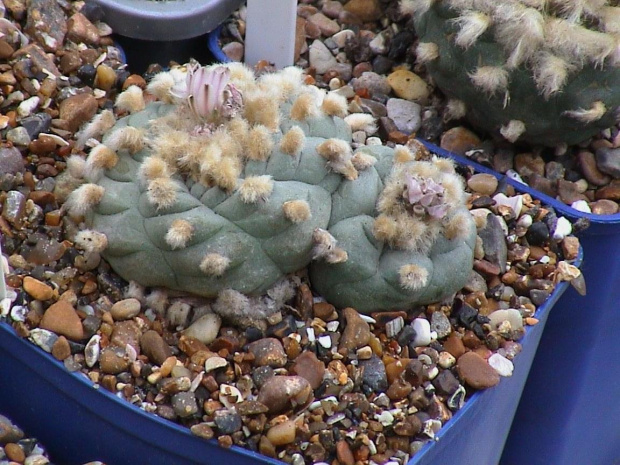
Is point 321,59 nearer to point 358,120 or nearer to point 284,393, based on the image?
point 358,120

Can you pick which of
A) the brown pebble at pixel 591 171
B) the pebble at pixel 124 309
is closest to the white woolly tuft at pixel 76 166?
the pebble at pixel 124 309

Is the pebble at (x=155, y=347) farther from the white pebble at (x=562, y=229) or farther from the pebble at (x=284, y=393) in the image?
the white pebble at (x=562, y=229)

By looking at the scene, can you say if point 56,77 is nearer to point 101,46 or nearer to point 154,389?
point 101,46

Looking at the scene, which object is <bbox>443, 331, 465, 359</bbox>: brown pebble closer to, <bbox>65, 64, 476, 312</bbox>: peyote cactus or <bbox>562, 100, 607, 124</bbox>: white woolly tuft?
<bbox>65, 64, 476, 312</bbox>: peyote cactus

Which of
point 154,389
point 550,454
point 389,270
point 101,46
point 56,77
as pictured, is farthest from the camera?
point 550,454

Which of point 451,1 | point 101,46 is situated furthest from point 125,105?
point 451,1

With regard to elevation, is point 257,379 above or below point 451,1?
below

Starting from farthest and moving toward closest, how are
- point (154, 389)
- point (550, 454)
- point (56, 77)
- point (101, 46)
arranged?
1. point (550, 454)
2. point (101, 46)
3. point (56, 77)
4. point (154, 389)
